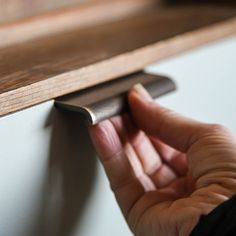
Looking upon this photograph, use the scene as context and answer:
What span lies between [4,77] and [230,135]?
0.19m

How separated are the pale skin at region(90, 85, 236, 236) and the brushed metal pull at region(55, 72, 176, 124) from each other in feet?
0.04

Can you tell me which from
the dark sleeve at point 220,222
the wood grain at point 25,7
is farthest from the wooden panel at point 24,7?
the dark sleeve at point 220,222

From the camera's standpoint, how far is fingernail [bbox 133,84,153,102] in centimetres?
43

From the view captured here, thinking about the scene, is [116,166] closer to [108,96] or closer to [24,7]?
[108,96]

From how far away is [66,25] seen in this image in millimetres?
551

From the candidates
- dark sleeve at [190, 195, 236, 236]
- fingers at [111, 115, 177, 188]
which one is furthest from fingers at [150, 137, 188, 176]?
dark sleeve at [190, 195, 236, 236]

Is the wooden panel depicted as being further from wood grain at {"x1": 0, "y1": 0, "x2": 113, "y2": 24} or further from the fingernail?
the fingernail

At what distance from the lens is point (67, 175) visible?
1.37 ft

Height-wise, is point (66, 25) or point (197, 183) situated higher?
point (66, 25)

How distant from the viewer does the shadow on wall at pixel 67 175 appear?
402 millimetres

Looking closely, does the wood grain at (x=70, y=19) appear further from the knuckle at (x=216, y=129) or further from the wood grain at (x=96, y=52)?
the knuckle at (x=216, y=129)

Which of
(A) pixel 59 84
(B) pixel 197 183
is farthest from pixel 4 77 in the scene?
(B) pixel 197 183

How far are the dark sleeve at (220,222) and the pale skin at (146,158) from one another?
0.04 feet

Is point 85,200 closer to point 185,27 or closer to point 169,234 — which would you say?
point 169,234
